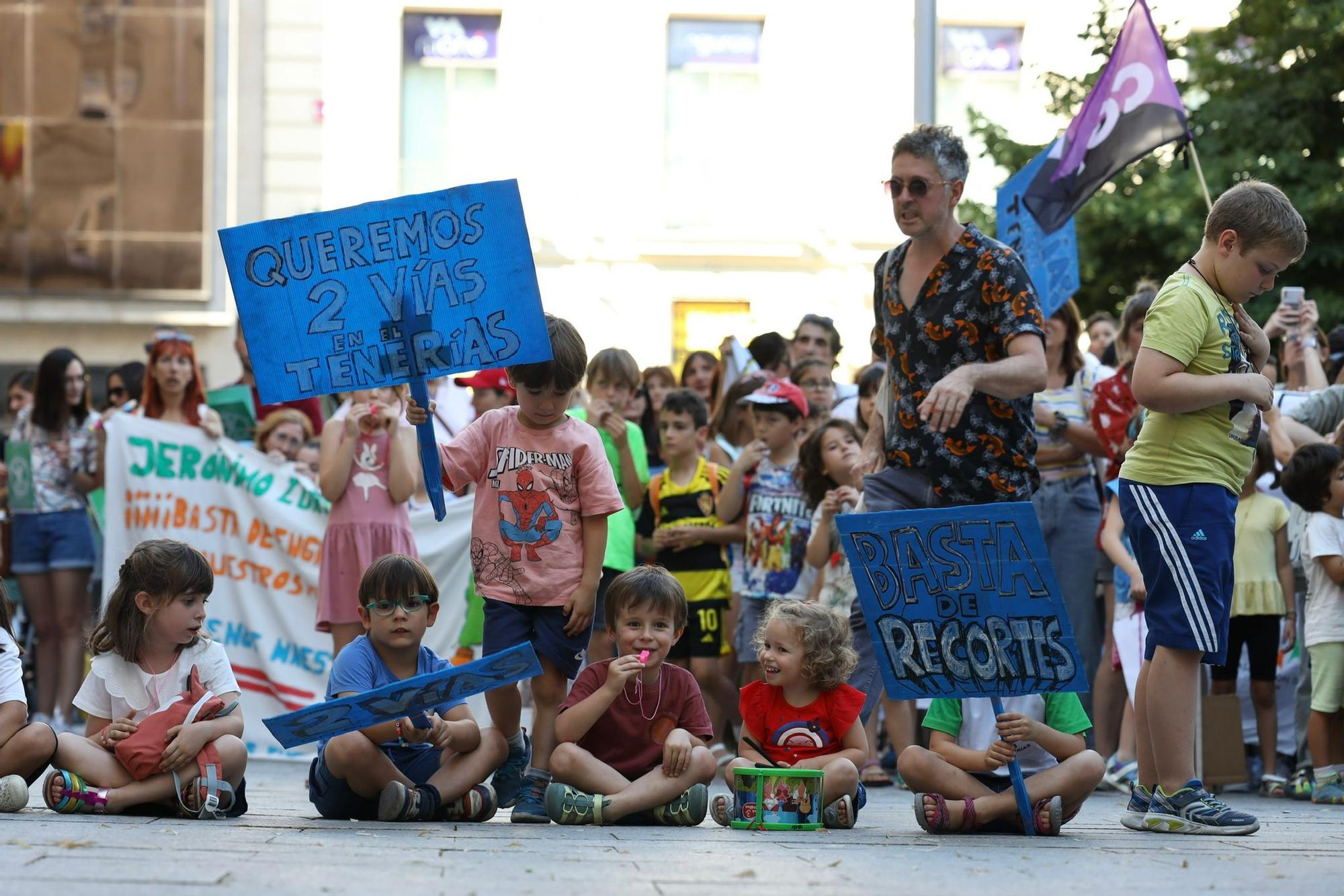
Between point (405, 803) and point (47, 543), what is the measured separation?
15.9 ft

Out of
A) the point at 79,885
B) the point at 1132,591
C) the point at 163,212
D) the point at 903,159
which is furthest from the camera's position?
the point at 163,212

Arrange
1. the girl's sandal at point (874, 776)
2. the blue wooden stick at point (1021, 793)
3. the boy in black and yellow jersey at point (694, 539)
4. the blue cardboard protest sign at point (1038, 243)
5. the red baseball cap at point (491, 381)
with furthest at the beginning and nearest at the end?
the blue cardboard protest sign at point (1038, 243)
the red baseball cap at point (491, 381)
the boy in black and yellow jersey at point (694, 539)
the girl's sandal at point (874, 776)
the blue wooden stick at point (1021, 793)

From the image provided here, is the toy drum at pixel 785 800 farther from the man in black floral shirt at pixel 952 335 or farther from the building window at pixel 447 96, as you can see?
the building window at pixel 447 96

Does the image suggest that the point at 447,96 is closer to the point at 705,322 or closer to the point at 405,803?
the point at 705,322

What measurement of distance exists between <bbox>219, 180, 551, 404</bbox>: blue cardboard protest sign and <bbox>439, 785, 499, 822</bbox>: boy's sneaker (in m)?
1.35

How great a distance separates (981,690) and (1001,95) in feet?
60.5

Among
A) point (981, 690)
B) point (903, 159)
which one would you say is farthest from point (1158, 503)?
point (903, 159)

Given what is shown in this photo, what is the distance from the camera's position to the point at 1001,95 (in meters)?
22.9

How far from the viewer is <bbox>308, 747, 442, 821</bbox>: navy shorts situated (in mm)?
5820

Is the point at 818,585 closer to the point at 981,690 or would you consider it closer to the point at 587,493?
the point at 587,493

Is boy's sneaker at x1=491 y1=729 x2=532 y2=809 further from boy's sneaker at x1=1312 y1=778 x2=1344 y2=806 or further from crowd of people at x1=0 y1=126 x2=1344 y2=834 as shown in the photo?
boy's sneaker at x1=1312 y1=778 x2=1344 y2=806

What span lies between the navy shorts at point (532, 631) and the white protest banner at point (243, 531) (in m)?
3.59

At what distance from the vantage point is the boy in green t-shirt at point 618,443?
845 centimetres

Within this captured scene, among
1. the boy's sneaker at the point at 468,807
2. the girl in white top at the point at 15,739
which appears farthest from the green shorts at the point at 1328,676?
the girl in white top at the point at 15,739
